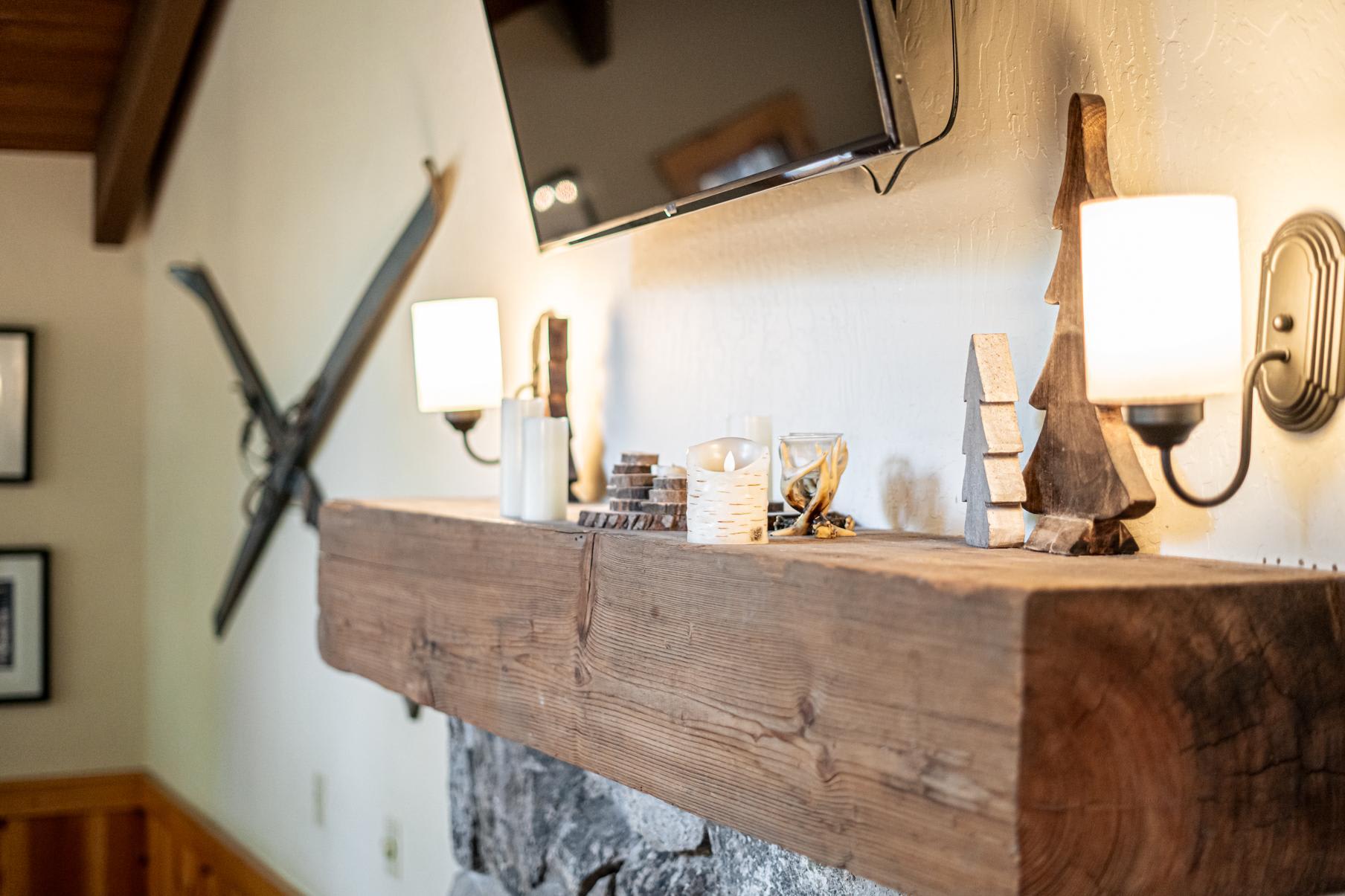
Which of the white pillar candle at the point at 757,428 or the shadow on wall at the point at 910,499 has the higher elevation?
the white pillar candle at the point at 757,428

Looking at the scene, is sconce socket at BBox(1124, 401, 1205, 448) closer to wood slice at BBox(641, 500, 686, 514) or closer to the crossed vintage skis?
wood slice at BBox(641, 500, 686, 514)

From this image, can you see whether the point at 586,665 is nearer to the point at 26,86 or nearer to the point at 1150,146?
the point at 1150,146

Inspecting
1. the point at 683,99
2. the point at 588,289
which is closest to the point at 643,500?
the point at 683,99

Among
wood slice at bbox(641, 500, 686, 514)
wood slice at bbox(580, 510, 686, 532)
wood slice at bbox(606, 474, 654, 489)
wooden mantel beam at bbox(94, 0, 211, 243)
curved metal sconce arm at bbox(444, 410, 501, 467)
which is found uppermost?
wooden mantel beam at bbox(94, 0, 211, 243)

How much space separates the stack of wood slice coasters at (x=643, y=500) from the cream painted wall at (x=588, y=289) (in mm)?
196

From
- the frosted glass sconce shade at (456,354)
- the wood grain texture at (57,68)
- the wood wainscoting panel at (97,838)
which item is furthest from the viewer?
the wood wainscoting panel at (97,838)

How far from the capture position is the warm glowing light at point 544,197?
1654mm

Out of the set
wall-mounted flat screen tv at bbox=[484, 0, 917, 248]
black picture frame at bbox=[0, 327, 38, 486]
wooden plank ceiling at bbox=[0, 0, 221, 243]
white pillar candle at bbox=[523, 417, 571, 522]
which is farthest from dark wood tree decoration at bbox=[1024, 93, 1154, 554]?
black picture frame at bbox=[0, 327, 38, 486]

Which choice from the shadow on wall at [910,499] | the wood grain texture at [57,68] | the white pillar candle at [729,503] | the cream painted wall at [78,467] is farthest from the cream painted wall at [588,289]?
the wood grain texture at [57,68]

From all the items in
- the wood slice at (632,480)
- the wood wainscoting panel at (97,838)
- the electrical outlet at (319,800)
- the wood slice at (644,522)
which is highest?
the wood slice at (632,480)

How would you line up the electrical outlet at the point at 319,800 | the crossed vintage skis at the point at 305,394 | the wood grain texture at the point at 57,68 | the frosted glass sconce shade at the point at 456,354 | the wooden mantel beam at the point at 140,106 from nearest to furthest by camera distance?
the frosted glass sconce shade at the point at 456,354
the crossed vintage skis at the point at 305,394
the electrical outlet at the point at 319,800
the wooden mantel beam at the point at 140,106
the wood grain texture at the point at 57,68

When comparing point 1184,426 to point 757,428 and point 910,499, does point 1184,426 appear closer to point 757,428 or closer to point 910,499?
point 910,499

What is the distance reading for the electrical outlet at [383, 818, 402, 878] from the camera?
7.80 ft

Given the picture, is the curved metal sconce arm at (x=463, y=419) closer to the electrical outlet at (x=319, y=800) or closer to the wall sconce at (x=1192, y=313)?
the wall sconce at (x=1192, y=313)
